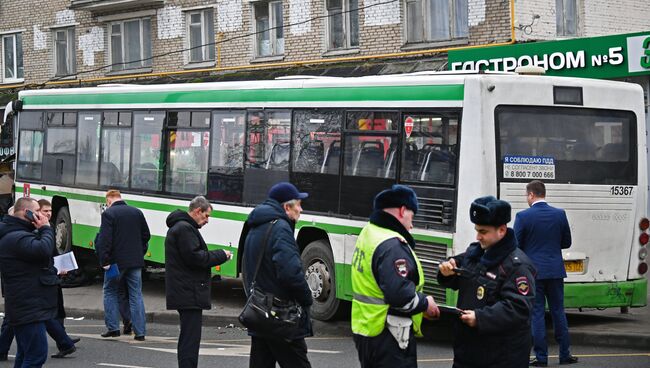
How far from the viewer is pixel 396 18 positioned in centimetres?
2538

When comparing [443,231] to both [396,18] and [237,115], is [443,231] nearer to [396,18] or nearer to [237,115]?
[237,115]

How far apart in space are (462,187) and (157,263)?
7.50 meters

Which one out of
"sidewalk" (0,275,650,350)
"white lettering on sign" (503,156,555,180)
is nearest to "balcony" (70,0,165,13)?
"sidewalk" (0,275,650,350)

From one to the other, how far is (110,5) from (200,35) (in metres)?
3.19

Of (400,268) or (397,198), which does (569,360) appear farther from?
(400,268)

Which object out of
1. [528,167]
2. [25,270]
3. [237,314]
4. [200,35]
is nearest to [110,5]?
[200,35]

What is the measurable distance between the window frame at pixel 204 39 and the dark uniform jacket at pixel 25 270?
2001 centimetres

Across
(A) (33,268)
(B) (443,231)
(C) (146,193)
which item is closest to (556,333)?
(B) (443,231)

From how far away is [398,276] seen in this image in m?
7.02

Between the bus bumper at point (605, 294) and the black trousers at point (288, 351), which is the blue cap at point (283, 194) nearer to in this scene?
the black trousers at point (288, 351)

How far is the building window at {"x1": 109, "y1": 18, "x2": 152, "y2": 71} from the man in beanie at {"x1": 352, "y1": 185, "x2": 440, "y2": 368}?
1011 inches

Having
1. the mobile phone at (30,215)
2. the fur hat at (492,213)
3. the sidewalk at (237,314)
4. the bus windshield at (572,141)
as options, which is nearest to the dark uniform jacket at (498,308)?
the fur hat at (492,213)

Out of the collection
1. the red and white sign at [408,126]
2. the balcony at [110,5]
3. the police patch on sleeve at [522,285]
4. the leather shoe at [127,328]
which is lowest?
the leather shoe at [127,328]

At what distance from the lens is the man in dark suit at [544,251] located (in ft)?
39.4
